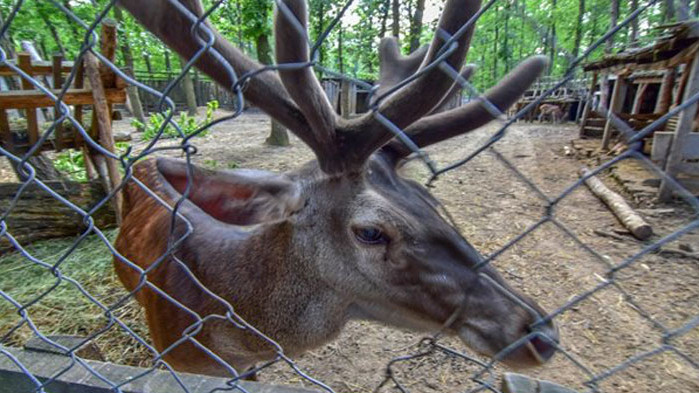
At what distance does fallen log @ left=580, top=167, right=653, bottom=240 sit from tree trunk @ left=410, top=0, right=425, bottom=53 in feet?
23.7

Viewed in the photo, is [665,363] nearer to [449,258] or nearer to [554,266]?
[554,266]

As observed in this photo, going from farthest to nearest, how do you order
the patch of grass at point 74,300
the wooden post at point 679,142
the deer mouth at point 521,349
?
A: the wooden post at point 679,142, the patch of grass at point 74,300, the deer mouth at point 521,349

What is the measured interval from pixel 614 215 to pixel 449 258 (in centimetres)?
595

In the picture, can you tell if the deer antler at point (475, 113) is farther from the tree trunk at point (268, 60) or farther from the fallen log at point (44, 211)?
the tree trunk at point (268, 60)

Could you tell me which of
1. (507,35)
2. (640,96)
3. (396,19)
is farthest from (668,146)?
(396,19)

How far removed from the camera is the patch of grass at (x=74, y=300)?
3473mm


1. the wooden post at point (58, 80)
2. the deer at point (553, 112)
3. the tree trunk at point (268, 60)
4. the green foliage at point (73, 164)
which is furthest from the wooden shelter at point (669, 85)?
the deer at point (553, 112)

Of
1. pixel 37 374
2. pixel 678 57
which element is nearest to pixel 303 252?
pixel 37 374

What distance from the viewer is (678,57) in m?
7.21

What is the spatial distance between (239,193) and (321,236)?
22.1 inches

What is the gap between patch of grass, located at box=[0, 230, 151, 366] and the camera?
3473mm

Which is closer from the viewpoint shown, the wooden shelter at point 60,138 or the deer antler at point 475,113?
the deer antler at point 475,113

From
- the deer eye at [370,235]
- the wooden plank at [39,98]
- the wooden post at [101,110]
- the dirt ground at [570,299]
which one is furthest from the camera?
the wooden post at [101,110]

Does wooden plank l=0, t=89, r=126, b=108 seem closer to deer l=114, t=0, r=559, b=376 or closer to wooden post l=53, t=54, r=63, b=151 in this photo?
wooden post l=53, t=54, r=63, b=151
